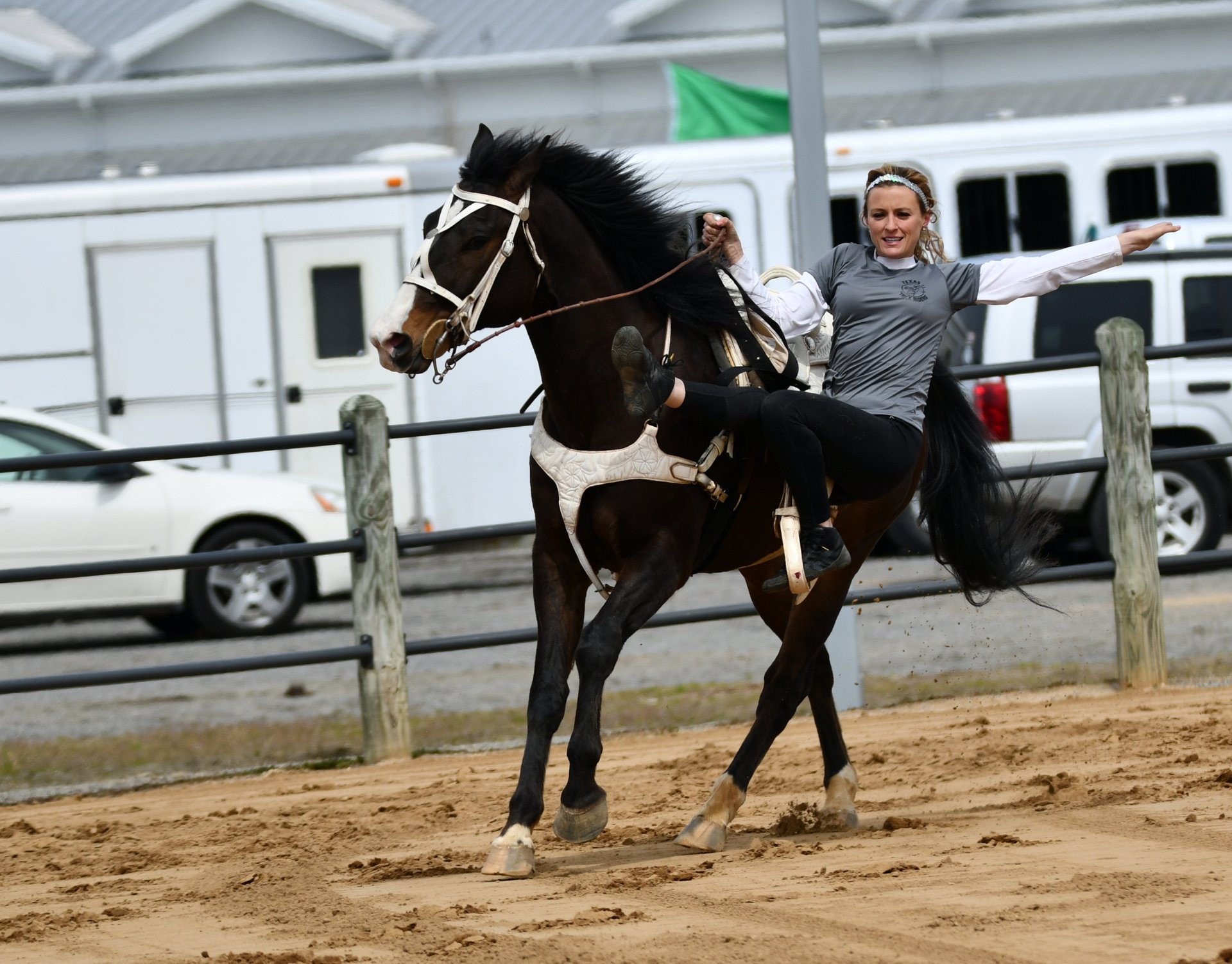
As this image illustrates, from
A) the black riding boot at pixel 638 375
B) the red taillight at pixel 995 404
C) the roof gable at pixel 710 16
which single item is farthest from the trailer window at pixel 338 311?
the roof gable at pixel 710 16

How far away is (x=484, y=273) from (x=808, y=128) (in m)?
3.47

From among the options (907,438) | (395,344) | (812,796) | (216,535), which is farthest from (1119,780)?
(216,535)

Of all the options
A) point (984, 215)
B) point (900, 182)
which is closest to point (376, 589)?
point (900, 182)

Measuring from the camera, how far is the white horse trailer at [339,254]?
13750 mm

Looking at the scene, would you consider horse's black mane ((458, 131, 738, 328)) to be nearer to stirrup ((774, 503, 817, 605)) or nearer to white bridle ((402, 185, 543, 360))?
white bridle ((402, 185, 543, 360))

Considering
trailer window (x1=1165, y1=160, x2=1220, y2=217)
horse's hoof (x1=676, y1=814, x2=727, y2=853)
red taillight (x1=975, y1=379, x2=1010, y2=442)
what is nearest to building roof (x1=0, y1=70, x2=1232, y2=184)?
trailer window (x1=1165, y1=160, x2=1220, y2=217)

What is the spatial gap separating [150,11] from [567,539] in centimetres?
2266

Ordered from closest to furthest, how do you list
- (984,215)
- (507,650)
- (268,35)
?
(507,650), (984,215), (268,35)

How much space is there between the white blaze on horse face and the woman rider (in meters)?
0.86

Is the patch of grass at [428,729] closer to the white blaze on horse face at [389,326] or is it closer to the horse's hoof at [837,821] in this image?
the horse's hoof at [837,821]

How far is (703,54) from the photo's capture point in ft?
75.5

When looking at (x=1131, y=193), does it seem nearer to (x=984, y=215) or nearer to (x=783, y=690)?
(x=984, y=215)

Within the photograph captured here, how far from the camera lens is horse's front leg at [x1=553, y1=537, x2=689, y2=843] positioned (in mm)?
4910

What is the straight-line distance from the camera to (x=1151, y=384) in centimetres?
1203
